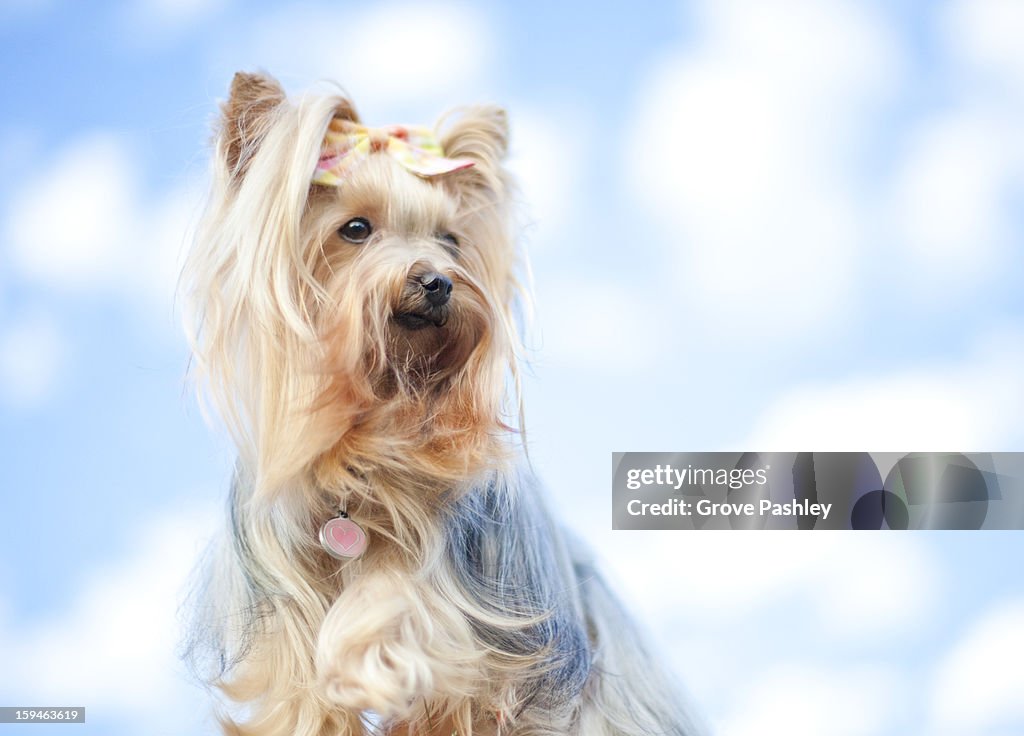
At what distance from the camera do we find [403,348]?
189cm

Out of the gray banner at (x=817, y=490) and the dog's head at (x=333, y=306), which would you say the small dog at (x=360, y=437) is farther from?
the gray banner at (x=817, y=490)

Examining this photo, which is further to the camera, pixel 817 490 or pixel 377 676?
pixel 817 490

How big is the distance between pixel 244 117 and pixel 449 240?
0.41 metres

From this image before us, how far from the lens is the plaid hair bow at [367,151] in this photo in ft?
6.27

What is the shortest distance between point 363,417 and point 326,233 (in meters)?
0.32

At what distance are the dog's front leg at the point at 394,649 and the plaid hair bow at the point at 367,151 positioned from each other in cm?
68

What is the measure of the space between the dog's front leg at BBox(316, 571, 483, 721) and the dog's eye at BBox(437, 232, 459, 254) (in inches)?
22.7

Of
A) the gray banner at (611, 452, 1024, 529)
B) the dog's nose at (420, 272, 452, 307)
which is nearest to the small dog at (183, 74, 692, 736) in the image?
the dog's nose at (420, 272, 452, 307)

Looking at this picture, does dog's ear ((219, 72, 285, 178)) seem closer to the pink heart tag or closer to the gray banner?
the pink heart tag

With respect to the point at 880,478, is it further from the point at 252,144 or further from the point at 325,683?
the point at 252,144

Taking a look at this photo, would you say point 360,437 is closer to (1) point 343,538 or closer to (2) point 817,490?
(1) point 343,538

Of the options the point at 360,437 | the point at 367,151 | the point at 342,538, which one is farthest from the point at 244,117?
the point at 342,538

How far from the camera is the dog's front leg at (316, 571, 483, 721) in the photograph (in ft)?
5.84

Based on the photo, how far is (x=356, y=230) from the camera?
75.9 inches
